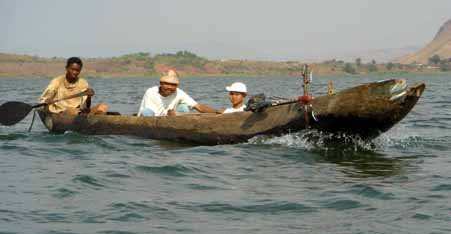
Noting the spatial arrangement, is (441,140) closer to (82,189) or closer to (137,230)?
(82,189)

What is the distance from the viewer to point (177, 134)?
1105 cm

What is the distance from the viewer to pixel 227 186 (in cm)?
780

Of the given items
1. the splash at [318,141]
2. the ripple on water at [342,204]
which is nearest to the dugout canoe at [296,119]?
the splash at [318,141]

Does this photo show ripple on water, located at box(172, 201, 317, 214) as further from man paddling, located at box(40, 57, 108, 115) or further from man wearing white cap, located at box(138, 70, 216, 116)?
man paddling, located at box(40, 57, 108, 115)

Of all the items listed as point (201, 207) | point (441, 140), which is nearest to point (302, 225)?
point (201, 207)

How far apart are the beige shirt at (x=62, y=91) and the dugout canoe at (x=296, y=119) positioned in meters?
1.14

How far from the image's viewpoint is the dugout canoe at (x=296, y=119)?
9.34 metres

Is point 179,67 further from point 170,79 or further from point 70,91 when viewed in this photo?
point 170,79

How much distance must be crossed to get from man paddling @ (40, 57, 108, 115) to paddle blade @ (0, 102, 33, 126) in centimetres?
58

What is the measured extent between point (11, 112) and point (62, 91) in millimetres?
1132

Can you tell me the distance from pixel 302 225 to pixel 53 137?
6936 millimetres

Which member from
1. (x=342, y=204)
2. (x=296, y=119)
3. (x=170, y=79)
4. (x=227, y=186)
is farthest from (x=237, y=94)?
(x=342, y=204)

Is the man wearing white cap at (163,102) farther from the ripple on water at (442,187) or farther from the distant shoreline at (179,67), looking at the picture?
the distant shoreline at (179,67)

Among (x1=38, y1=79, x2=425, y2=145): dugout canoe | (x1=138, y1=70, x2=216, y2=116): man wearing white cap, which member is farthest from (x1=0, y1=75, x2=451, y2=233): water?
(x1=138, y1=70, x2=216, y2=116): man wearing white cap
